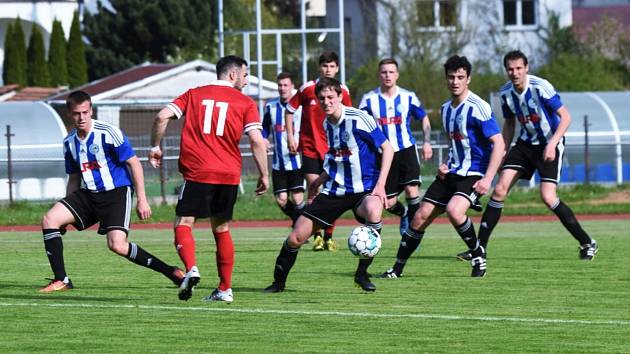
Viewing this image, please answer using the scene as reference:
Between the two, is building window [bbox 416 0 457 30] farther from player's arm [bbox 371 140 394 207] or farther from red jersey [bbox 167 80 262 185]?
red jersey [bbox 167 80 262 185]

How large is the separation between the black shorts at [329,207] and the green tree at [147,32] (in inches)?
1910

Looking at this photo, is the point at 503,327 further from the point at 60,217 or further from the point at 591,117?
the point at 591,117

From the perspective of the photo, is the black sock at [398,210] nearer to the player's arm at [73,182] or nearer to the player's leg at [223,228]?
the player's arm at [73,182]

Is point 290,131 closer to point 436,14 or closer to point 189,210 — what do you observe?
point 189,210

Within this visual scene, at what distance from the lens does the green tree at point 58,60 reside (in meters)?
56.5

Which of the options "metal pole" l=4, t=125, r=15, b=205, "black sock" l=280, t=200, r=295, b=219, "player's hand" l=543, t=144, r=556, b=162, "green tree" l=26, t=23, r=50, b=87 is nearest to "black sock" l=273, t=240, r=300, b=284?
"player's hand" l=543, t=144, r=556, b=162

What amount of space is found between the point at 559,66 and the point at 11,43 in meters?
21.1

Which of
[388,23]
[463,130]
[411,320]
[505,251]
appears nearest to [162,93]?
[388,23]

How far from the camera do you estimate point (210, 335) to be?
9672 mm

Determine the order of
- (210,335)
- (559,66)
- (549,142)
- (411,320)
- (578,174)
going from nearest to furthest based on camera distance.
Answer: (210,335)
(411,320)
(549,142)
(578,174)
(559,66)

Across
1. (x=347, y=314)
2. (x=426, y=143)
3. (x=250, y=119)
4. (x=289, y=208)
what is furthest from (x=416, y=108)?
(x=347, y=314)

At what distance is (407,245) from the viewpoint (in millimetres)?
13516

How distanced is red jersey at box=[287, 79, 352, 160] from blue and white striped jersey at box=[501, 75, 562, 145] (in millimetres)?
2698

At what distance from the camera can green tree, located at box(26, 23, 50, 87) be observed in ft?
187
